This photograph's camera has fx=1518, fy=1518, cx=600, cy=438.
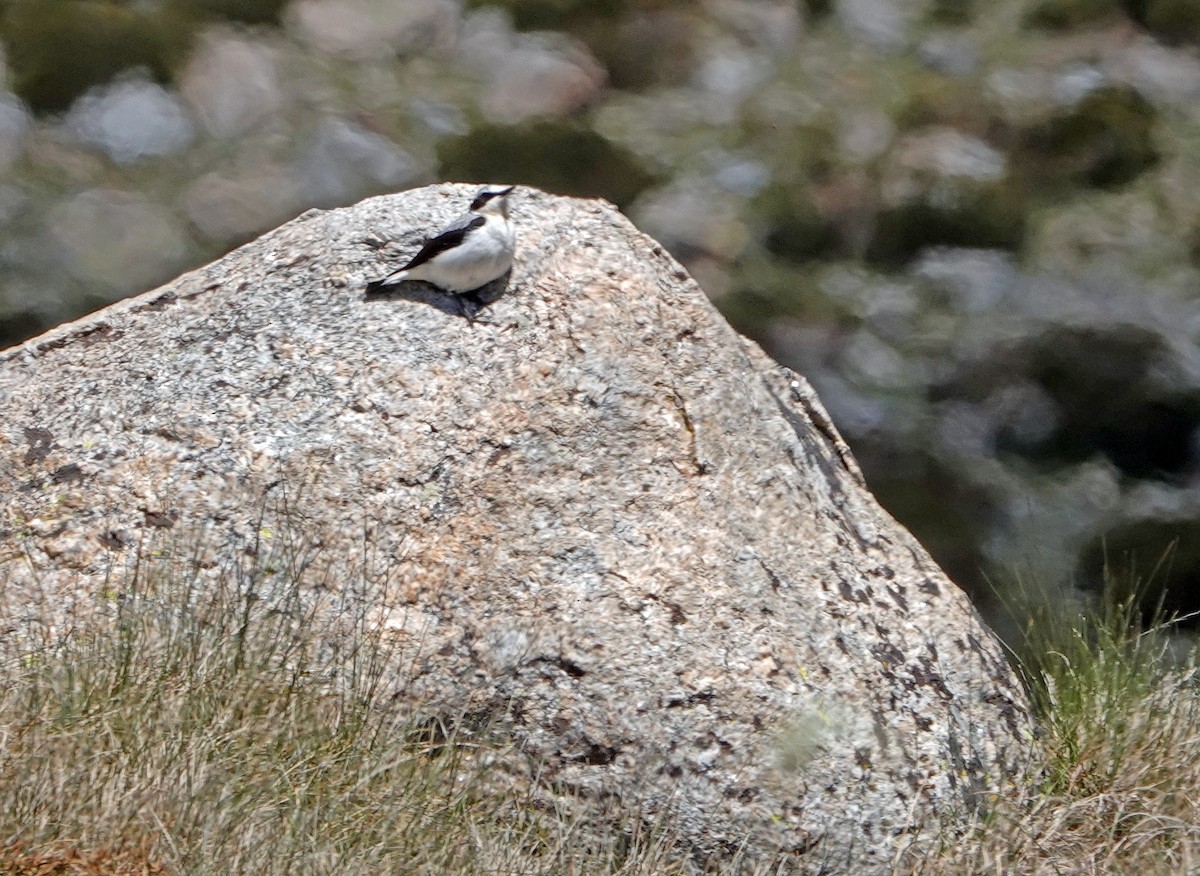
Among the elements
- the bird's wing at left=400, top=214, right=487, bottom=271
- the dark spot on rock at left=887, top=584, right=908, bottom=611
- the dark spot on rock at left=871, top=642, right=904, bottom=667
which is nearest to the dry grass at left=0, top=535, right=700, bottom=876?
the dark spot on rock at left=871, top=642, right=904, bottom=667

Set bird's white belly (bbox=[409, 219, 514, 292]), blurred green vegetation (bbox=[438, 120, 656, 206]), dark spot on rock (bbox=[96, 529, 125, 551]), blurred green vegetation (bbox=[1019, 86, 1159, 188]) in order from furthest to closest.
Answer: blurred green vegetation (bbox=[1019, 86, 1159, 188]) → blurred green vegetation (bbox=[438, 120, 656, 206]) → bird's white belly (bbox=[409, 219, 514, 292]) → dark spot on rock (bbox=[96, 529, 125, 551])

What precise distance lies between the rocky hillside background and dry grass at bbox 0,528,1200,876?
2.68 metres

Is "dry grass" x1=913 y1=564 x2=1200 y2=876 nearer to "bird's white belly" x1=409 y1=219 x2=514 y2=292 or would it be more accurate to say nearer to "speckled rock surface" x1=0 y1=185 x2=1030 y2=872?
"speckled rock surface" x1=0 y1=185 x2=1030 y2=872

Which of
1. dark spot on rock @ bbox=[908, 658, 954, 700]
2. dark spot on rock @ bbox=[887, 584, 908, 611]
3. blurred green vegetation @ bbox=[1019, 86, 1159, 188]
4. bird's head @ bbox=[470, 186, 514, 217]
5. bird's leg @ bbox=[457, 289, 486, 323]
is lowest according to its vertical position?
dark spot on rock @ bbox=[908, 658, 954, 700]

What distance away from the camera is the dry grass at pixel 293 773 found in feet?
10.8

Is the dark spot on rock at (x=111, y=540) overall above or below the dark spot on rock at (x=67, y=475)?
below

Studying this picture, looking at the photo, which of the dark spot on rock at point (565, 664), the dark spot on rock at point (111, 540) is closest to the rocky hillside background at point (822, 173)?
the dark spot on rock at point (111, 540)

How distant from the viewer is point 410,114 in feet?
25.5

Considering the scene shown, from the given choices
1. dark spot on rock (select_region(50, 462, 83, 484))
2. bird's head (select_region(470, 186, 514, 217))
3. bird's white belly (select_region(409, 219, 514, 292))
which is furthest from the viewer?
bird's head (select_region(470, 186, 514, 217))

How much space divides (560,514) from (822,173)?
4.22 m

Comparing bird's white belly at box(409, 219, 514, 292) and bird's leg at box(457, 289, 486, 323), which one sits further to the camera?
bird's leg at box(457, 289, 486, 323)

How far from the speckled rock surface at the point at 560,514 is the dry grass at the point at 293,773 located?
0.13 m

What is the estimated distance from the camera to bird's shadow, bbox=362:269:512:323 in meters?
4.62

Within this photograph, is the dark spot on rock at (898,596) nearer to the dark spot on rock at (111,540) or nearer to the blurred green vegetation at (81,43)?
the dark spot on rock at (111,540)
